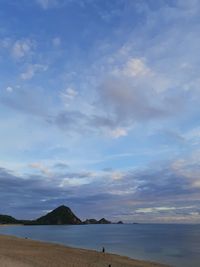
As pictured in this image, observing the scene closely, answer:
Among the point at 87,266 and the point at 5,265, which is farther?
the point at 87,266

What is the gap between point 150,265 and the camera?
44031 millimetres

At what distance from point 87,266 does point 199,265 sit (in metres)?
17.9

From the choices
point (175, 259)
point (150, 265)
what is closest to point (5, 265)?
point (150, 265)

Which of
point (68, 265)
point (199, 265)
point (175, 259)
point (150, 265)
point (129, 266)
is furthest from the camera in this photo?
point (175, 259)

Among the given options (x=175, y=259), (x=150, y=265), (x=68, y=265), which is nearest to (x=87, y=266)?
(x=68, y=265)

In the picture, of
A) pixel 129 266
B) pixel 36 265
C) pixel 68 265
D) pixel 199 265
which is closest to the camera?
pixel 36 265

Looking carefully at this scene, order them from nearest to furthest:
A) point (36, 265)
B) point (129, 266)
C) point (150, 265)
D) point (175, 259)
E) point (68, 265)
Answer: point (36, 265), point (68, 265), point (129, 266), point (150, 265), point (175, 259)

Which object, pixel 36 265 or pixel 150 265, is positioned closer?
pixel 36 265

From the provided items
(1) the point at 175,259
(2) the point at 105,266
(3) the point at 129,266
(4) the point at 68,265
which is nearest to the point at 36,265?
(4) the point at 68,265

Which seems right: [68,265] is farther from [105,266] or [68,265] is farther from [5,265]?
[5,265]

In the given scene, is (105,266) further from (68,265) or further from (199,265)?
(199,265)

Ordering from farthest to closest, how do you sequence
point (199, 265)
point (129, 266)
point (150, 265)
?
point (199, 265), point (150, 265), point (129, 266)

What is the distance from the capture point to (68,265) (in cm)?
3688

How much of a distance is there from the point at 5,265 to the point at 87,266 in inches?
378
